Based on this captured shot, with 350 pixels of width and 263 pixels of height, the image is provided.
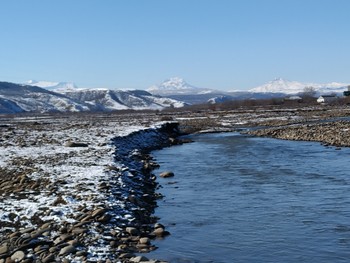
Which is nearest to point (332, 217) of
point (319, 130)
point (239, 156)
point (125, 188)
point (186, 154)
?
point (125, 188)

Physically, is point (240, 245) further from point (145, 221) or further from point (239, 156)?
point (239, 156)

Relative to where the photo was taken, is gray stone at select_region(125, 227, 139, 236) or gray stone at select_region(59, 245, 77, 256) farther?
gray stone at select_region(125, 227, 139, 236)

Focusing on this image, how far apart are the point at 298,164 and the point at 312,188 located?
Result: 25.3 feet

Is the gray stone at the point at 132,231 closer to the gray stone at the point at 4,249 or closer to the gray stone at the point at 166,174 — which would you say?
the gray stone at the point at 4,249

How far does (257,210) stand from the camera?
15836 millimetres

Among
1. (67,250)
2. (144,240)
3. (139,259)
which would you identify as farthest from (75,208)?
(139,259)

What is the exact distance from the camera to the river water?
11.7 meters

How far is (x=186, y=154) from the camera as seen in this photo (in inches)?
1364

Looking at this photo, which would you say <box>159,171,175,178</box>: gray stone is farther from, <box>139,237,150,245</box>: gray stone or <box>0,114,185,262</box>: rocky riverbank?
<box>139,237,150,245</box>: gray stone

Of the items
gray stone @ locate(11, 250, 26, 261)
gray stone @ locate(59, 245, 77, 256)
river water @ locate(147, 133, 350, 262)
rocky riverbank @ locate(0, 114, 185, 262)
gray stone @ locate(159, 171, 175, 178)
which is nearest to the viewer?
gray stone @ locate(11, 250, 26, 261)

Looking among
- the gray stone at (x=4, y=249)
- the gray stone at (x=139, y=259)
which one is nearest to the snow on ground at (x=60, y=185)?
the gray stone at (x=139, y=259)

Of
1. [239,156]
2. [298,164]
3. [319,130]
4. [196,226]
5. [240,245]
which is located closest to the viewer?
[240,245]

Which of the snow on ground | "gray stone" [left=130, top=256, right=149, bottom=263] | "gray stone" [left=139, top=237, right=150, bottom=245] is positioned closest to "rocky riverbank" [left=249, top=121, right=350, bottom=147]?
the snow on ground

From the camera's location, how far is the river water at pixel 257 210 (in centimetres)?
1171
